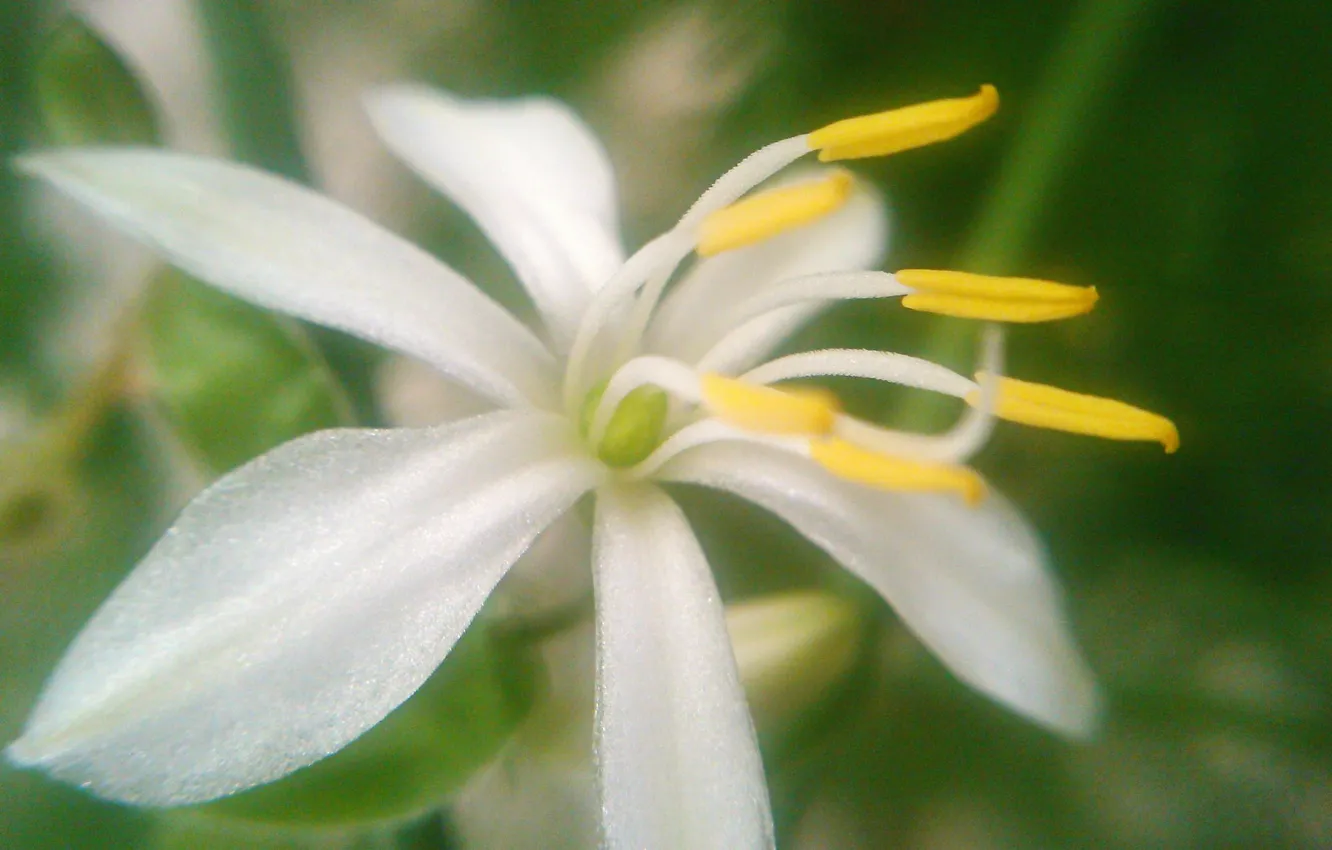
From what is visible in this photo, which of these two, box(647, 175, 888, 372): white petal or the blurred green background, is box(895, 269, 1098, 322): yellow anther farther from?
the blurred green background

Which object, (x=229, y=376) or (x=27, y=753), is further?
(x=229, y=376)

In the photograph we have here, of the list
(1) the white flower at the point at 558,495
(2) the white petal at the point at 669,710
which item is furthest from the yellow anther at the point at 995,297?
(2) the white petal at the point at 669,710

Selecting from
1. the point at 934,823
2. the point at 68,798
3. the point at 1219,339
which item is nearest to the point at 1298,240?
the point at 1219,339

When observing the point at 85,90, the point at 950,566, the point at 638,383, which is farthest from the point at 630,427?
the point at 85,90

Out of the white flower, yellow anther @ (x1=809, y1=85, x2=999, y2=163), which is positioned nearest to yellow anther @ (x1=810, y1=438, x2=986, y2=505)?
the white flower

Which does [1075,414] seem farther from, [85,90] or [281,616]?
[85,90]

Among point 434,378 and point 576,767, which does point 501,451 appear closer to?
point 576,767
